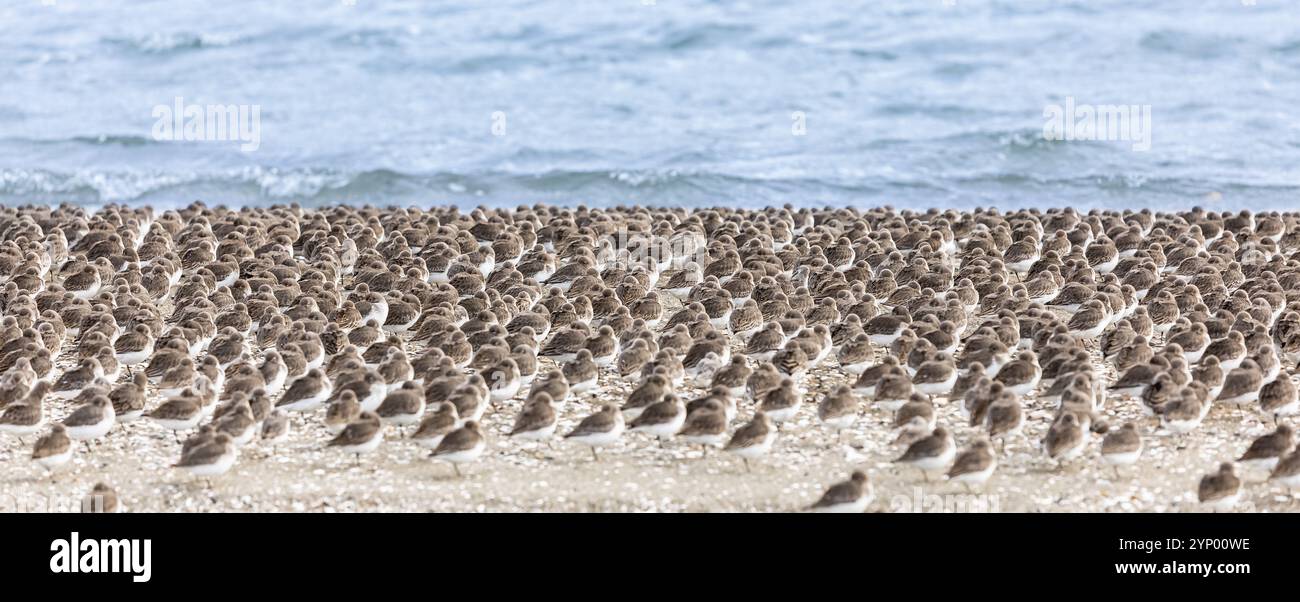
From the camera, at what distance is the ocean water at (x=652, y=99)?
114 ft

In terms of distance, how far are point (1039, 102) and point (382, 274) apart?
28.6 metres

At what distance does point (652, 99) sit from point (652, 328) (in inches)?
1122

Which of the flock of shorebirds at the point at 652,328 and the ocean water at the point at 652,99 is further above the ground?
the ocean water at the point at 652,99

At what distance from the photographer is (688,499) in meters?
11.7

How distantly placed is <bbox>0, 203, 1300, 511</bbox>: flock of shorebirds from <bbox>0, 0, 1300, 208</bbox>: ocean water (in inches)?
512

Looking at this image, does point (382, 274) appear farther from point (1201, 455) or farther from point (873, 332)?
point (1201, 455)

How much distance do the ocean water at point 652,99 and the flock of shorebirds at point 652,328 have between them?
42.7ft

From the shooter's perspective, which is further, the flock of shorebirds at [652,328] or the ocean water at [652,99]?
the ocean water at [652,99]

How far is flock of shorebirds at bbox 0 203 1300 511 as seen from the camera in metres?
12.4

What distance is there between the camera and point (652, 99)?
44.1 m
